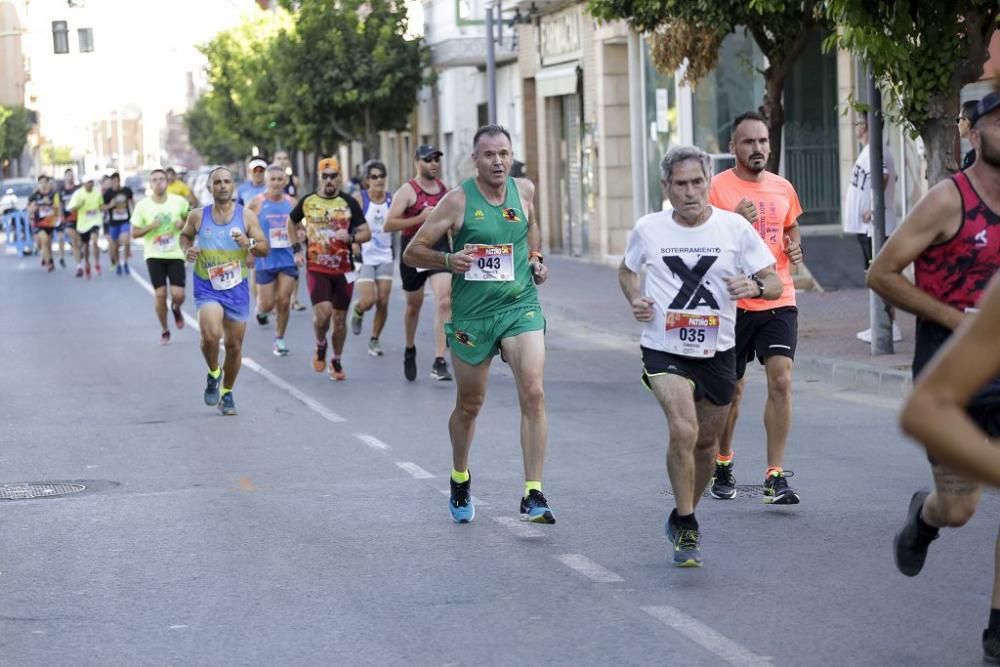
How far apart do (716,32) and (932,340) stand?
12326mm

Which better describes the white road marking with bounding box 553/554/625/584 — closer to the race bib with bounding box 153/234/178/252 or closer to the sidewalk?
the sidewalk

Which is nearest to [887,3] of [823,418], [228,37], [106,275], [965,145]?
[823,418]

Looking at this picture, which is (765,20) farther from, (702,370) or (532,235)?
(702,370)

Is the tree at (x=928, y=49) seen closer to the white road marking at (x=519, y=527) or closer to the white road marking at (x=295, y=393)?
the white road marking at (x=295, y=393)

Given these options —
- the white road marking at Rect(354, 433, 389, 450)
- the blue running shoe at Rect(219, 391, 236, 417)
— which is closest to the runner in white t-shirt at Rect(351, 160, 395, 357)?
the blue running shoe at Rect(219, 391, 236, 417)

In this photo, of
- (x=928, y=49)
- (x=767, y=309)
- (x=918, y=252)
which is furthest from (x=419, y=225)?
(x=918, y=252)

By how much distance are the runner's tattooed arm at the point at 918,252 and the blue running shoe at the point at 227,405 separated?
26.2ft

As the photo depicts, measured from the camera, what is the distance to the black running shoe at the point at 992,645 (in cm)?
561

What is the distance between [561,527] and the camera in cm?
829

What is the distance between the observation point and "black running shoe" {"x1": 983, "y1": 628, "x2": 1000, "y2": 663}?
561 cm

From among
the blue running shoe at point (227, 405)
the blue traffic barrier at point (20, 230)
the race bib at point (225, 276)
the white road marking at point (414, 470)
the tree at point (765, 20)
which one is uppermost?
the tree at point (765, 20)

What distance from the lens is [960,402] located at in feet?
9.04

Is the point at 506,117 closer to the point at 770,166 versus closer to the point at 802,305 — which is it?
the point at 802,305

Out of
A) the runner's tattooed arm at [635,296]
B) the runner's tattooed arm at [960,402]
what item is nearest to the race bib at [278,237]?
the runner's tattooed arm at [635,296]
